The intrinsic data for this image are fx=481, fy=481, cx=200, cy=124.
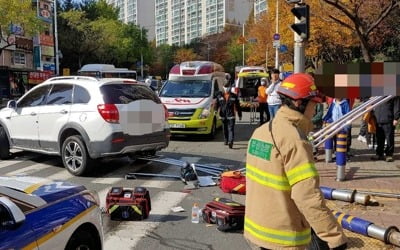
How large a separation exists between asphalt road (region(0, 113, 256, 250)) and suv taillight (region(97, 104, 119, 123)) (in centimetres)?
113

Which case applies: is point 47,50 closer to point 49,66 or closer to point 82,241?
point 49,66

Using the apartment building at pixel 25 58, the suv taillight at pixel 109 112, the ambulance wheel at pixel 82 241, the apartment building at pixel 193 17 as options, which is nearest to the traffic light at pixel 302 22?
the suv taillight at pixel 109 112

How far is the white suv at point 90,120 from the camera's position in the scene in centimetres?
891

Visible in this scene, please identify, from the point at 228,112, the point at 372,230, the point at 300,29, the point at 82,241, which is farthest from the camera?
the point at 228,112

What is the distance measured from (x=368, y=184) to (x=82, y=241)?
229 inches

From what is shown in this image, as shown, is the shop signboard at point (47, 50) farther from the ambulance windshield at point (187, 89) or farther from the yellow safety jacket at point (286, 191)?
the yellow safety jacket at point (286, 191)

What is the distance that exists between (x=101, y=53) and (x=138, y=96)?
57941 millimetres

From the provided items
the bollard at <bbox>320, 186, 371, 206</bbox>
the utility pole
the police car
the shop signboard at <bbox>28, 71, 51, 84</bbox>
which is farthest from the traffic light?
the shop signboard at <bbox>28, 71, 51, 84</bbox>

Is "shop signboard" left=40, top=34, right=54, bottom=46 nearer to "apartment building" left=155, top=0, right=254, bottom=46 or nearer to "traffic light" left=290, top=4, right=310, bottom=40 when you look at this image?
"traffic light" left=290, top=4, right=310, bottom=40

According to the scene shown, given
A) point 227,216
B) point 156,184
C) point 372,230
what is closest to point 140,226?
point 227,216

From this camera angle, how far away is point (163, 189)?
27.0 ft

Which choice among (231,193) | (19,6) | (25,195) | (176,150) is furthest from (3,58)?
(25,195)

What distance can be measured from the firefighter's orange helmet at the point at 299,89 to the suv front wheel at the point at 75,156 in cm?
664

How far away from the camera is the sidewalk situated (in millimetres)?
6039
